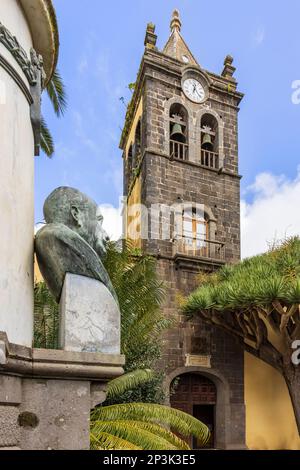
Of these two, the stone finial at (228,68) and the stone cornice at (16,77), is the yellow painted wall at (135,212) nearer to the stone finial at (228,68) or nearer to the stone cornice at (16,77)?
the stone finial at (228,68)

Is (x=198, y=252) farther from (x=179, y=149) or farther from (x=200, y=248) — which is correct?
(x=179, y=149)

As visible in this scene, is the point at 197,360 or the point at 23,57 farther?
the point at 197,360

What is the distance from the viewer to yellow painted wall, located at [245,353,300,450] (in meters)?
17.9

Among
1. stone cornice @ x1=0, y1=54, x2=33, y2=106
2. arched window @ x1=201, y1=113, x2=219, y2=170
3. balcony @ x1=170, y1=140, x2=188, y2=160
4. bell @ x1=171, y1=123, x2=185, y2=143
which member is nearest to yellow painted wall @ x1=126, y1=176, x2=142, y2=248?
balcony @ x1=170, y1=140, x2=188, y2=160

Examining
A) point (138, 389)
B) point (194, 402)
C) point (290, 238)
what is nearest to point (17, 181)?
point (138, 389)

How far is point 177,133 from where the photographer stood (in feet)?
63.5

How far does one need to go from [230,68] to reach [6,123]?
19162 millimetres

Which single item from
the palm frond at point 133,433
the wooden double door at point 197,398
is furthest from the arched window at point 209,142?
the palm frond at point 133,433

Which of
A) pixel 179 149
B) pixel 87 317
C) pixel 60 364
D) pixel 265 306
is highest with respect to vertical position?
pixel 179 149

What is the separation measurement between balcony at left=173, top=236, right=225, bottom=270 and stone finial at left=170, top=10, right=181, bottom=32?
32.7 feet

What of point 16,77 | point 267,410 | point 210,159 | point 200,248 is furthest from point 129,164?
point 16,77

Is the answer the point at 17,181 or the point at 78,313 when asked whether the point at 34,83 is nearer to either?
the point at 17,181

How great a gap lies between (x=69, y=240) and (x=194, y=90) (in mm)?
17237

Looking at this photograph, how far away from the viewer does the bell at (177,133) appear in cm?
1920
